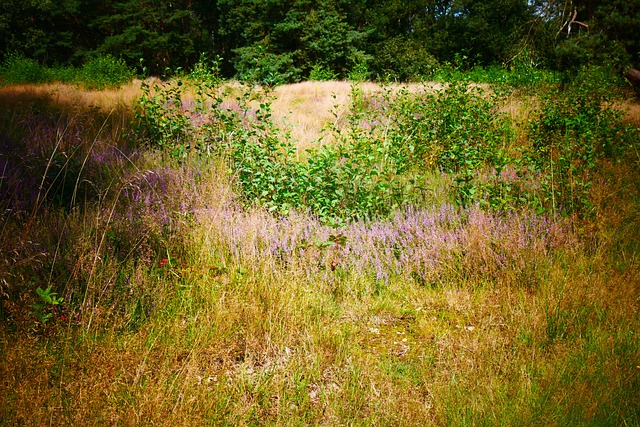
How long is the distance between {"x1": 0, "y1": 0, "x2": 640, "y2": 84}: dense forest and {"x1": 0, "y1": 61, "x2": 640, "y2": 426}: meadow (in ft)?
64.4

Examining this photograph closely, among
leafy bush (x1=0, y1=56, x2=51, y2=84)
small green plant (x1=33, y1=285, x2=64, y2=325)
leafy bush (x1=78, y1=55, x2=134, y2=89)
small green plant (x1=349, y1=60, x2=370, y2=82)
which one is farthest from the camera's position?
leafy bush (x1=0, y1=56, x2=51, y2=84)

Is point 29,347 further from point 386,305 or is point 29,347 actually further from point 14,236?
point 386,305

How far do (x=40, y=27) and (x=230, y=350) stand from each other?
1617 inches

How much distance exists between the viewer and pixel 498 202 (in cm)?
424

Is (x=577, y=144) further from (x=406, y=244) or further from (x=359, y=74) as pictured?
(x=359, y=74)

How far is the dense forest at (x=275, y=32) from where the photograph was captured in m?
29.7

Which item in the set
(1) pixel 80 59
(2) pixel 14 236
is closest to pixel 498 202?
(2) pixel 14 236

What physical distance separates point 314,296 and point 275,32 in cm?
3131

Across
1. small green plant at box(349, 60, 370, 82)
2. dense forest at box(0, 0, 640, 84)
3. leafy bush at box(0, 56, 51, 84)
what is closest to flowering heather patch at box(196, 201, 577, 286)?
small green plant at box(349, 60, 370, 82)

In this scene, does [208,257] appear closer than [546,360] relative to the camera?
No

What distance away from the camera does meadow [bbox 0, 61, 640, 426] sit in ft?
6.91

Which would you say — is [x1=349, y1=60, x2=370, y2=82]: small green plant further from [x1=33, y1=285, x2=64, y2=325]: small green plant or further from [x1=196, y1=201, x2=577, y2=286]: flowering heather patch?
[x1=33, y1=285, x2=64, y2=325]: small green plant

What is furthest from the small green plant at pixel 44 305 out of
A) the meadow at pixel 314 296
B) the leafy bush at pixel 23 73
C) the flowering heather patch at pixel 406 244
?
the leafy bush at pixel 23 73

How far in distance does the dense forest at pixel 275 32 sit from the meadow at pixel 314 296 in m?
19.6
